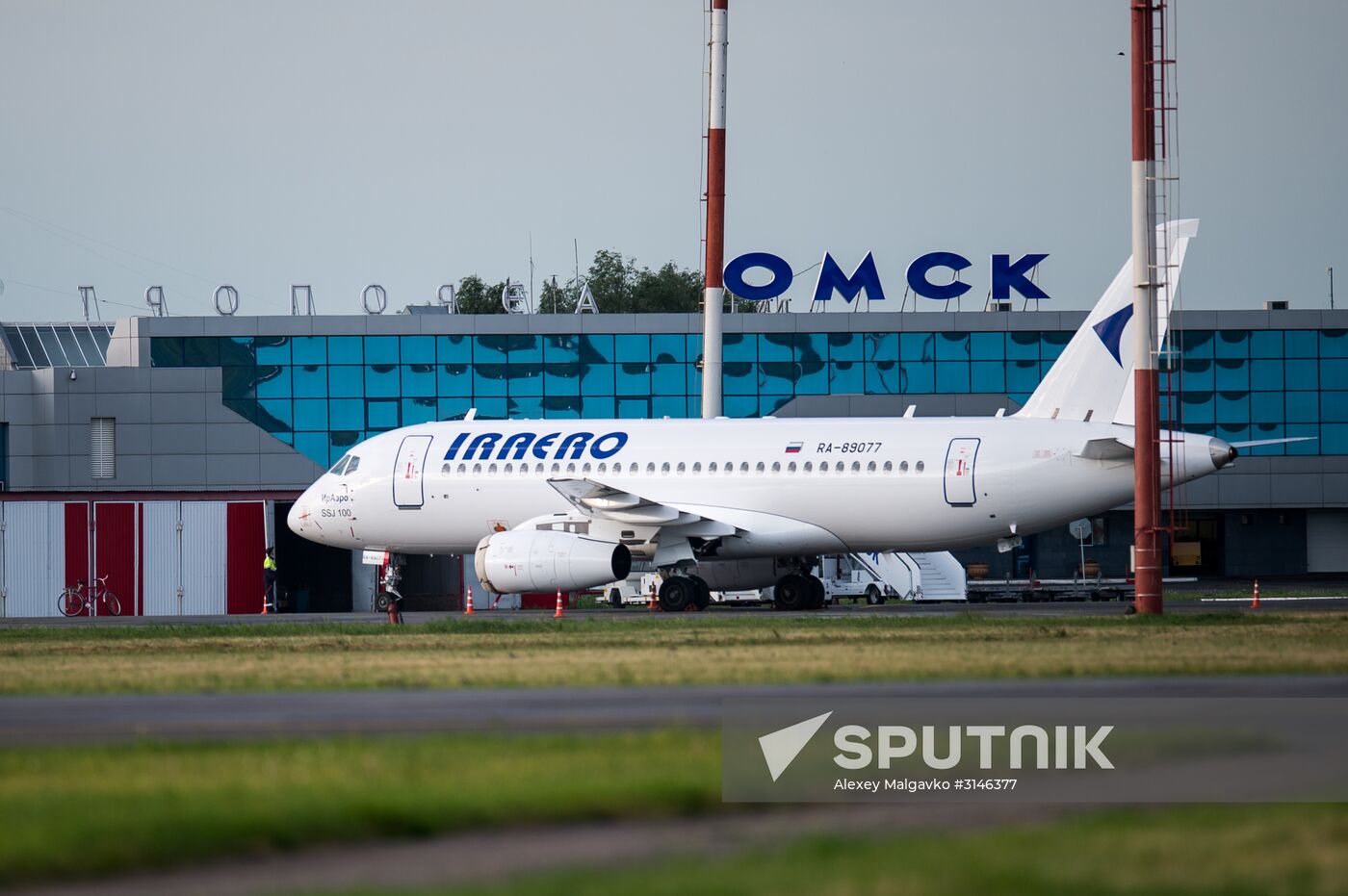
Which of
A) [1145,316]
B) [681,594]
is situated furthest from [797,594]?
[1145,316]

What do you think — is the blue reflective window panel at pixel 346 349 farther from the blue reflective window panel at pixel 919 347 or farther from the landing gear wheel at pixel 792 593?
the landing gear wheel at pixel 792 593

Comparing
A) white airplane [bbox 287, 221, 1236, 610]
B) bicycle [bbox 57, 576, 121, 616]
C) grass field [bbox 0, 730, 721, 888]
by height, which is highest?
white airplane [bbox 287, 221, 1236, 610]

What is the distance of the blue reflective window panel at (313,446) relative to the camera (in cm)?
6669

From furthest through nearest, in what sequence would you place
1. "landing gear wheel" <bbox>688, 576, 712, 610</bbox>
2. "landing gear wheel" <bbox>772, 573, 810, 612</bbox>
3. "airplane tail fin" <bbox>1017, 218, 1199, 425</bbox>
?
1. "landing gear wheel" <bbox>772, 573, 810, 612</bbox>
2. "landing gear wheel" <bbox>688, 576, 712, 610</bbox>
3. "airplane tail fin" <bbox>1017, 218, 1199, 425</bbox>

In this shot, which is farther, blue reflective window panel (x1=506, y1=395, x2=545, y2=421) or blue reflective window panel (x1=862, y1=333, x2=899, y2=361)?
blue reflective window panel (x1=862, y1=333, x2=899, y2=361)

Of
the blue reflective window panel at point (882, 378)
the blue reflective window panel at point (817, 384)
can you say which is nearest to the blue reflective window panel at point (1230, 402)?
the blue reflective window panel at point (882, 378)

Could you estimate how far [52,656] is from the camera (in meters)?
23.5

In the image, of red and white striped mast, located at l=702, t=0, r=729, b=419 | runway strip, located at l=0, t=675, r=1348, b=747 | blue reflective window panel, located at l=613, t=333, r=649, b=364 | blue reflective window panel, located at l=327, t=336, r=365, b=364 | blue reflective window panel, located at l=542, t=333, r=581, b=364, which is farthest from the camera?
blue reflective window panel, located at l=542, t=333, r=581, b=364

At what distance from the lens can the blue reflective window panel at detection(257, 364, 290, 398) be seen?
66375 millimetres

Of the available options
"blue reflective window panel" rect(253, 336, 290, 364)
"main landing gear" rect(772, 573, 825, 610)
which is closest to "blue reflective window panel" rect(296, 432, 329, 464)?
"blue reflective window panel" rect(253, 336, 290, 364)

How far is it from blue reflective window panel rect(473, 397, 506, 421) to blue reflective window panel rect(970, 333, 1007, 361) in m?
18.1

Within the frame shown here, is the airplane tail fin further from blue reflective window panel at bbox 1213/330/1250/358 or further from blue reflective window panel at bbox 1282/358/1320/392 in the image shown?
blue reflective window panel at bbox 1282/358/1320/392

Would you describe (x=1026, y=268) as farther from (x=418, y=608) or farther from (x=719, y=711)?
(x=719, y=711)

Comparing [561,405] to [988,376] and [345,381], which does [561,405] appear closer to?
[345,381]
